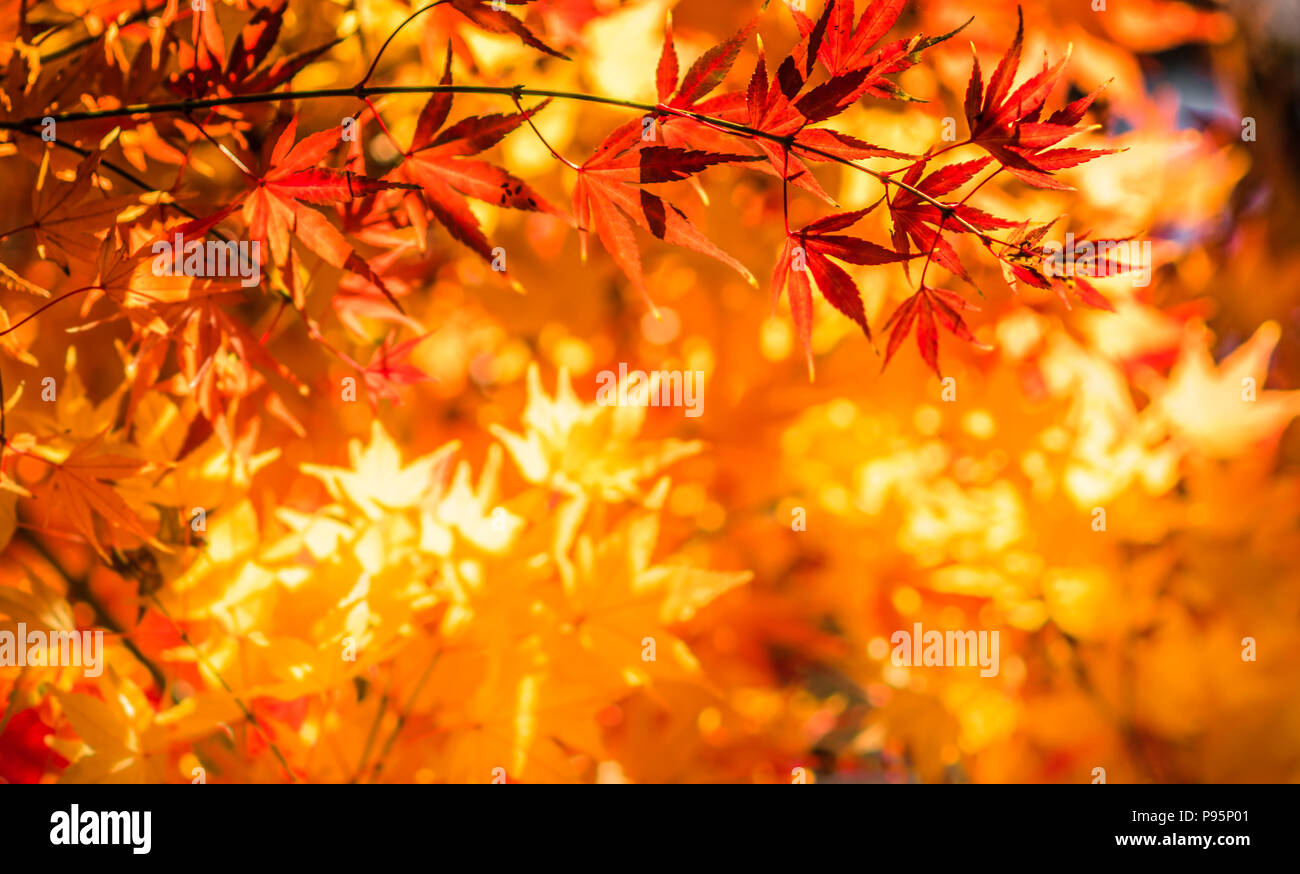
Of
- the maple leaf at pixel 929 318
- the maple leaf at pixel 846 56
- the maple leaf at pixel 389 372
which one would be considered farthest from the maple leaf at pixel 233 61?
the maple leaf at pixel 929 318

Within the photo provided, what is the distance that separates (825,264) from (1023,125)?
126 mm

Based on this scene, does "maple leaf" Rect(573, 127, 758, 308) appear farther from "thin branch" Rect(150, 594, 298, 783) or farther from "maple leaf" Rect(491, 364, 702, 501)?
"thin branch" Rect(150, 594, 298, 783)

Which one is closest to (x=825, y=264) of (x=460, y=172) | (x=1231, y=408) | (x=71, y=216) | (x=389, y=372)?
(x=460, y=172)

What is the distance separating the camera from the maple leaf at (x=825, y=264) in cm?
42

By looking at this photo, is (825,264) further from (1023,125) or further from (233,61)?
(233,61)

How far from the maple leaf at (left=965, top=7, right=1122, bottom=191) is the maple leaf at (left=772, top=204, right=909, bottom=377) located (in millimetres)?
77

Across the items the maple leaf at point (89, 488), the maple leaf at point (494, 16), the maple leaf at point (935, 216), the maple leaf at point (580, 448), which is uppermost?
the maple leaf at point (494, 16)

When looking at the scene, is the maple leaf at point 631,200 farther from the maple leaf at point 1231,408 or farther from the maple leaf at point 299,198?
the maple leaf at point 1231,408

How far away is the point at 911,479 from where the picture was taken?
88cm

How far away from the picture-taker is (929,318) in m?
0.47

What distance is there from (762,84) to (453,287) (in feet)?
1.96

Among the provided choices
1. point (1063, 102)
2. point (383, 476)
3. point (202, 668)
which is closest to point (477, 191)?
point (383, 476)

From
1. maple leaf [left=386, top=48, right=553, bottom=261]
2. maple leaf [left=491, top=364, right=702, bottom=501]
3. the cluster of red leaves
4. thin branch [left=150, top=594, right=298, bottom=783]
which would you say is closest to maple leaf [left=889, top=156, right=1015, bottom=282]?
the cluster of red leaves

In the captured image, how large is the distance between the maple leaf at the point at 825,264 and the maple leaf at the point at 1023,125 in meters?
0.08
